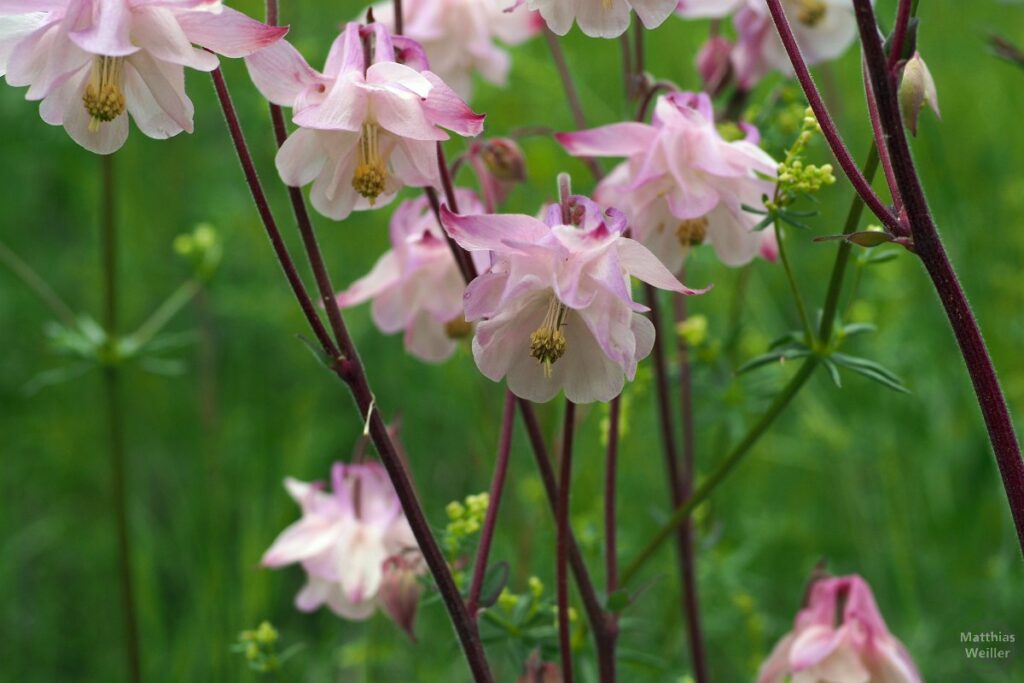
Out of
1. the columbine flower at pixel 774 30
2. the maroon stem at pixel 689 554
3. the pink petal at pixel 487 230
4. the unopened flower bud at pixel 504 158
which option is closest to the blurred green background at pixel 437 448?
the maroon stem at pixel 689 554

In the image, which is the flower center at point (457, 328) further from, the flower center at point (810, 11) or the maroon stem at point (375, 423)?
the flower center at point (810, 11)

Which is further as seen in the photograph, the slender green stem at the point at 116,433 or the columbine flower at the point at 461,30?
the slender green stem at the point at 116,433

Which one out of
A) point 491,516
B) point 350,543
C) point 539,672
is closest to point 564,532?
point 491,516

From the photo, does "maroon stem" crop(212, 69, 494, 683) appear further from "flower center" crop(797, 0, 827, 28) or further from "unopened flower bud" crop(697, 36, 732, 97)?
"flower center" crop(797, 0, 827, 28)

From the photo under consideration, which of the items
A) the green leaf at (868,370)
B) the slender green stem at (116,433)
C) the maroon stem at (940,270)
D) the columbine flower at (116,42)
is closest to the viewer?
the maroon stem at (940,270)

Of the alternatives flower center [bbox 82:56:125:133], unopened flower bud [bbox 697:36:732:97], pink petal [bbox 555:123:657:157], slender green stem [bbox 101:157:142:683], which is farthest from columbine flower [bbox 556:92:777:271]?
slender green stem [bbox 101:157:142:683]

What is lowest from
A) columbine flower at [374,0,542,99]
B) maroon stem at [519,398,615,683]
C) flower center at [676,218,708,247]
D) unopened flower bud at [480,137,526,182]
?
maroon stem at [519,398,615,683]

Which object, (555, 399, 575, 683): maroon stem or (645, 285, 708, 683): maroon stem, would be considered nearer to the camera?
(555, 399, 575, 683): maroon stem
